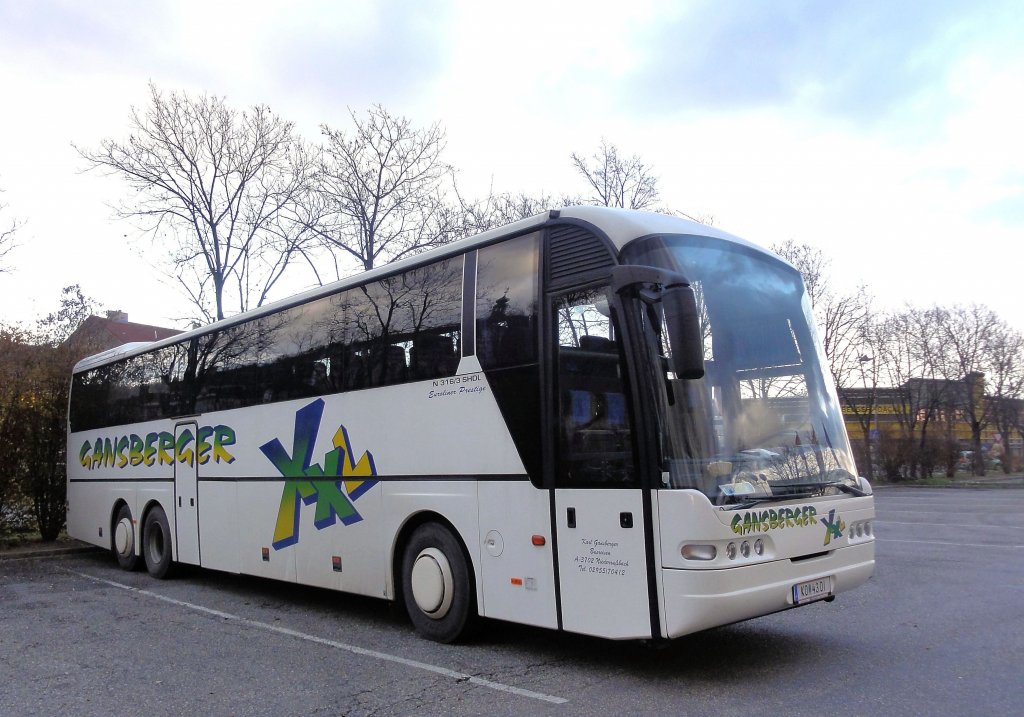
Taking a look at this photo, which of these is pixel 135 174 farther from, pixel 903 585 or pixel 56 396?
pixel 903 585

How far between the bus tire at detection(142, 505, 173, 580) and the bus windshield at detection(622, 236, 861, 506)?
937 cm

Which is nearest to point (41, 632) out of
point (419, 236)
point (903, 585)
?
point (903, 585)

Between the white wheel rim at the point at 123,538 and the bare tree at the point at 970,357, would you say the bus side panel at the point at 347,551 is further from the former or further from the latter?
the bare tree at the point at 970,357

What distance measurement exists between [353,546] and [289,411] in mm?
1989

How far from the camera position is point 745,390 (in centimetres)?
638

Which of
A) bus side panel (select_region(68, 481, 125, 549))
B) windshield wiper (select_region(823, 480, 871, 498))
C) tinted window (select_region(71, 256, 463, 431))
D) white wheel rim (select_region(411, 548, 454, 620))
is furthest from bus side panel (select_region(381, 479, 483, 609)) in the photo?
bus side panel (select_region(68, 481, 125, 549))

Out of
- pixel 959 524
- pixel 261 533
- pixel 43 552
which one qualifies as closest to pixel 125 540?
pixel 43 552

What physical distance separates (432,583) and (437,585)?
80mm

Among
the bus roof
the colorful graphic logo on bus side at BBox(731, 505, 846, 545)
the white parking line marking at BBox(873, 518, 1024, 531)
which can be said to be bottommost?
the white parking line marking at BBox(873, 518, 1024, 531)

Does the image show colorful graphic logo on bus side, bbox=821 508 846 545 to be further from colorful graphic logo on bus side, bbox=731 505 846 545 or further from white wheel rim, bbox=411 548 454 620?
white wheel rim, bbox=411 548 454 620

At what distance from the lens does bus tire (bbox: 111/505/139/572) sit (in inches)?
545

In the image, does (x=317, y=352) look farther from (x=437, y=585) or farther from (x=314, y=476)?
(x=437, y=585)

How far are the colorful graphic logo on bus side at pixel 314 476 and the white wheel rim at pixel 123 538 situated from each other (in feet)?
16.6

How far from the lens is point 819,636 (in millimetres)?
7605
